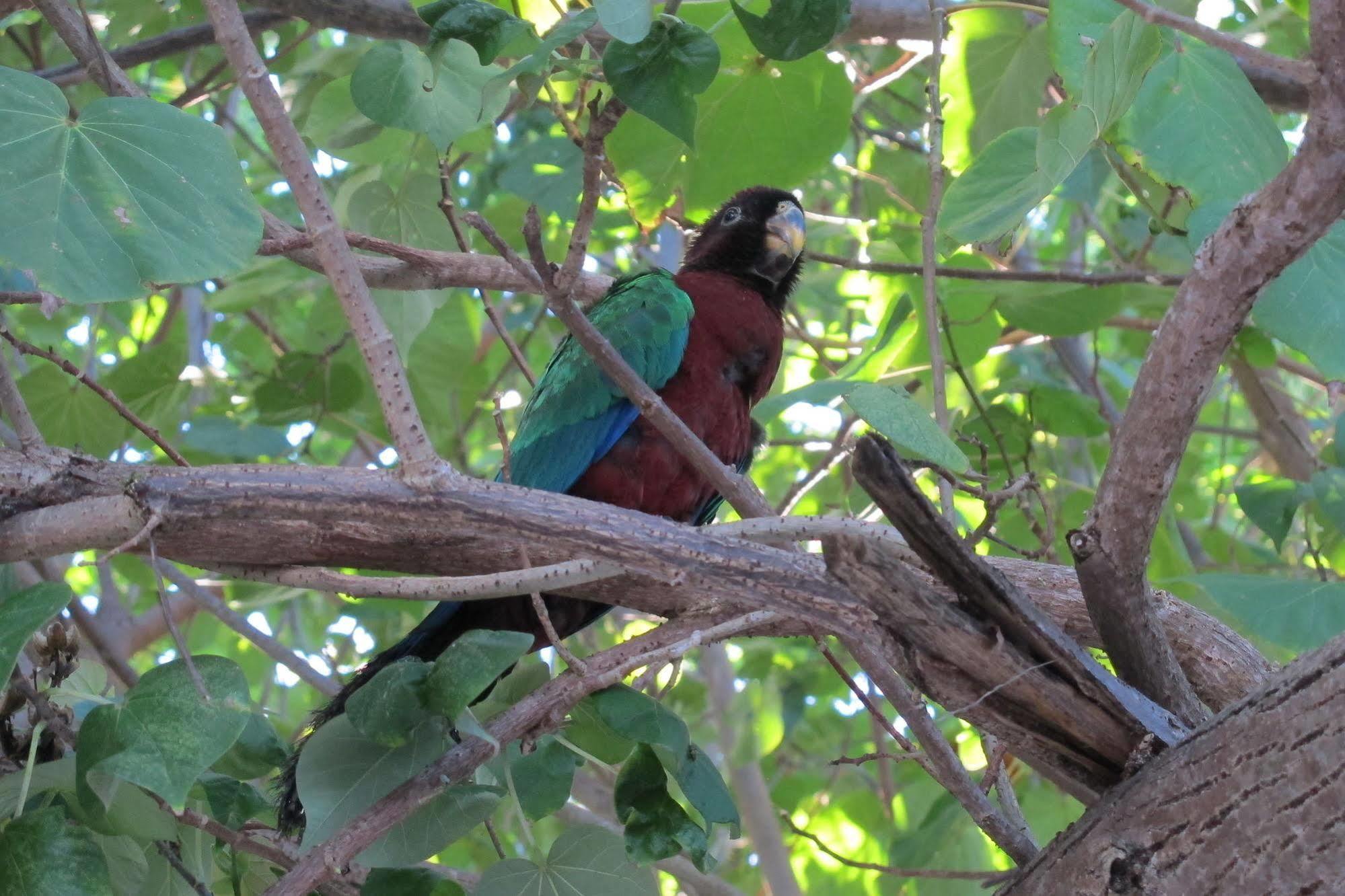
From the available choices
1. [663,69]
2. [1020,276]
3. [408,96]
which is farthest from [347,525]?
[1020,276]

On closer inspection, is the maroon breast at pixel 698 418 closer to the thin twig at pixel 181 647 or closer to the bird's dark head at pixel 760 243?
the bird's dark head at pixel 760 243

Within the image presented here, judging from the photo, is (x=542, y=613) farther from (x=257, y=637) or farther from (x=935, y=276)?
(x=257, y=637)

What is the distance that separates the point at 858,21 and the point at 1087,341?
2305mm

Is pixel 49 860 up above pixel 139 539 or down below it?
below

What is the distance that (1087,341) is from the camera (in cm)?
468

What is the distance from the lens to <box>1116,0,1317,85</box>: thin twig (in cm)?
115

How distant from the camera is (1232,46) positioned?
1223 millimetres

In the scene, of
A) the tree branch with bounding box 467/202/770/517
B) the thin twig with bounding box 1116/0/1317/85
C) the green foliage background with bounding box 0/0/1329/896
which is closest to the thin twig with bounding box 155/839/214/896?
the green foliage background with bounding box 0/0/1329/896

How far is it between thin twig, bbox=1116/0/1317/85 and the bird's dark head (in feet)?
5.72

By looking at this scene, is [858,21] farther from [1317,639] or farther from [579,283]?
[1317,639]

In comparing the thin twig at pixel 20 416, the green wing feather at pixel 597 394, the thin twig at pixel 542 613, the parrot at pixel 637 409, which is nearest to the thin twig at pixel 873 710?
the thin twig at pixel 542 613

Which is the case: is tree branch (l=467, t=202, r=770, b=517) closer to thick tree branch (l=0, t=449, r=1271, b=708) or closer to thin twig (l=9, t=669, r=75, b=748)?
thick tree branch (l=0, t=449, r=1271, b=708)

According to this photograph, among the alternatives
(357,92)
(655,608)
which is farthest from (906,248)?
(357,92)

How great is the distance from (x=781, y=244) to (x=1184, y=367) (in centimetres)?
178
